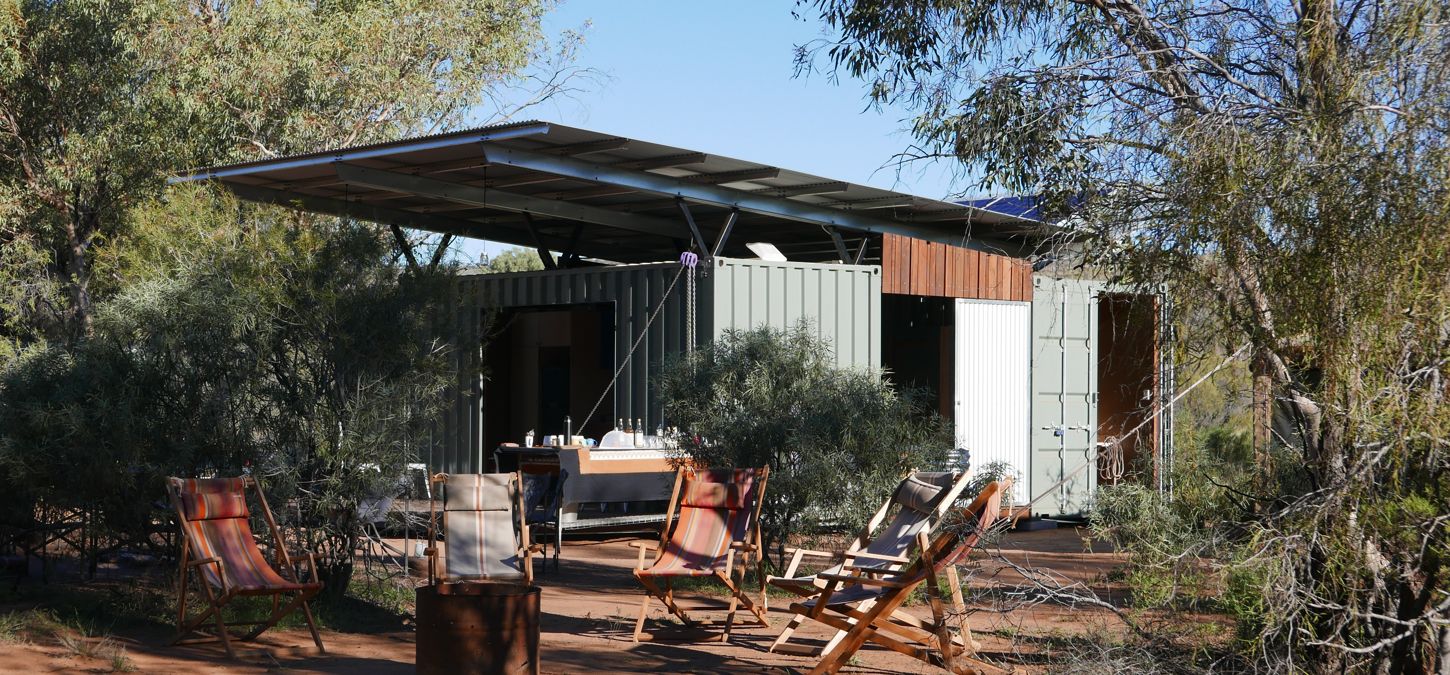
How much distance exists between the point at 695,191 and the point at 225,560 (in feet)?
17.8

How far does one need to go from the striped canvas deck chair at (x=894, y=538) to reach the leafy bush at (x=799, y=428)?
1220 millimetres

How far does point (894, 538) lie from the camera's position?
644 cm

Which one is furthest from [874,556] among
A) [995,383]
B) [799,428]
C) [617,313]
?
[995,383]

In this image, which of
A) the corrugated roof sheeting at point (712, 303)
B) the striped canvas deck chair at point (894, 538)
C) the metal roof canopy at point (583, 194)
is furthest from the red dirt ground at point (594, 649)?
the corrugated roof sheeting at point (712, 303)

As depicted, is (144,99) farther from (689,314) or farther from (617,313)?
(689,314)

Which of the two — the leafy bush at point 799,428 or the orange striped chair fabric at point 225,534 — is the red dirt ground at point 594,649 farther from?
the leafy bush at point 799,428

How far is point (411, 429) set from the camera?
731 cm

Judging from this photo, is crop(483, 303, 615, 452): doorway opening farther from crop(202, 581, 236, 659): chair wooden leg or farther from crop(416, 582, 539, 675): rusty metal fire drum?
crop(416, 582, 539, 675): rusty metal fire drum

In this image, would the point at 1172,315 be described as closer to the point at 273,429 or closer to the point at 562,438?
the point at 273,429

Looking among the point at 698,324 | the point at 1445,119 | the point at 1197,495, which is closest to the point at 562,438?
the point at 698,324

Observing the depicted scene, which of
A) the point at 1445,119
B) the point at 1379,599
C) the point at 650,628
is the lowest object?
the point at 650,628

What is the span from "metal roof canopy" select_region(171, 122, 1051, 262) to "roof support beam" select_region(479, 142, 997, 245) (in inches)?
0.4

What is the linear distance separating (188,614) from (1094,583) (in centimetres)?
519

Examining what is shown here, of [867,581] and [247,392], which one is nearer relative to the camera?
[867,581]
